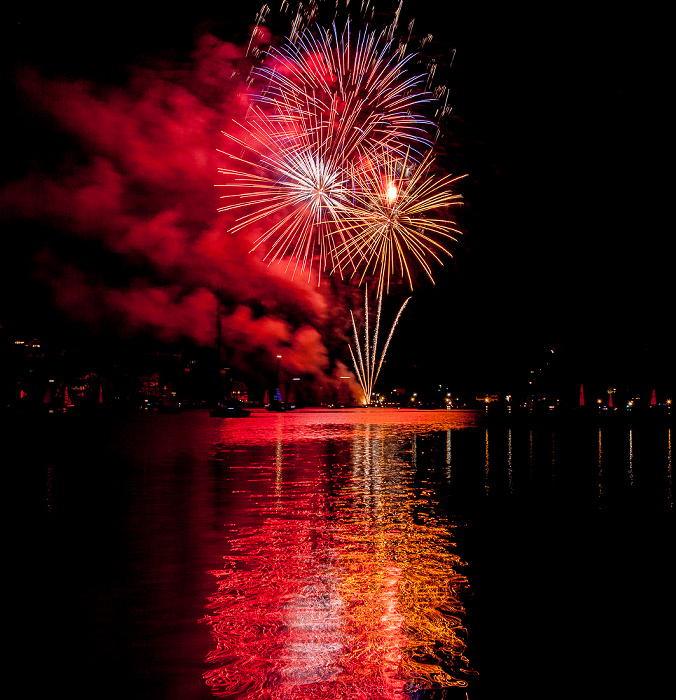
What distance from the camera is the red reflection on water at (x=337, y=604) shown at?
4.29 m

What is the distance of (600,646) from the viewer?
494cm

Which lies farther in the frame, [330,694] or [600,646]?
Result: [600,646]

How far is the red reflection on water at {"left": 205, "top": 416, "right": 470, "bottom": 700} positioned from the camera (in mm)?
4293

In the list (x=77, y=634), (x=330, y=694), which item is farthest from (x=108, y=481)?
(x=330, y=694)

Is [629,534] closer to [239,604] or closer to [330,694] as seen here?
[239,604]

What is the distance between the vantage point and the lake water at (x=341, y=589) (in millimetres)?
4375

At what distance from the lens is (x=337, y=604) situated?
228 inches

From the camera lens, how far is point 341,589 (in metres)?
6.25

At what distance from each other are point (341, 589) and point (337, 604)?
47 centimetres

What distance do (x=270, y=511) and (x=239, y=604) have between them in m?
4.87

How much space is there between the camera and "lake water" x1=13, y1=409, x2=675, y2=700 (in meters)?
4.38

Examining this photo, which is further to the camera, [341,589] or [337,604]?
[341,589]

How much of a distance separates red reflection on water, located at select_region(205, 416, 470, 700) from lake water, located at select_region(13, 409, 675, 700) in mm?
23

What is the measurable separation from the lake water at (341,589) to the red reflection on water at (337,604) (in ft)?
0.07
